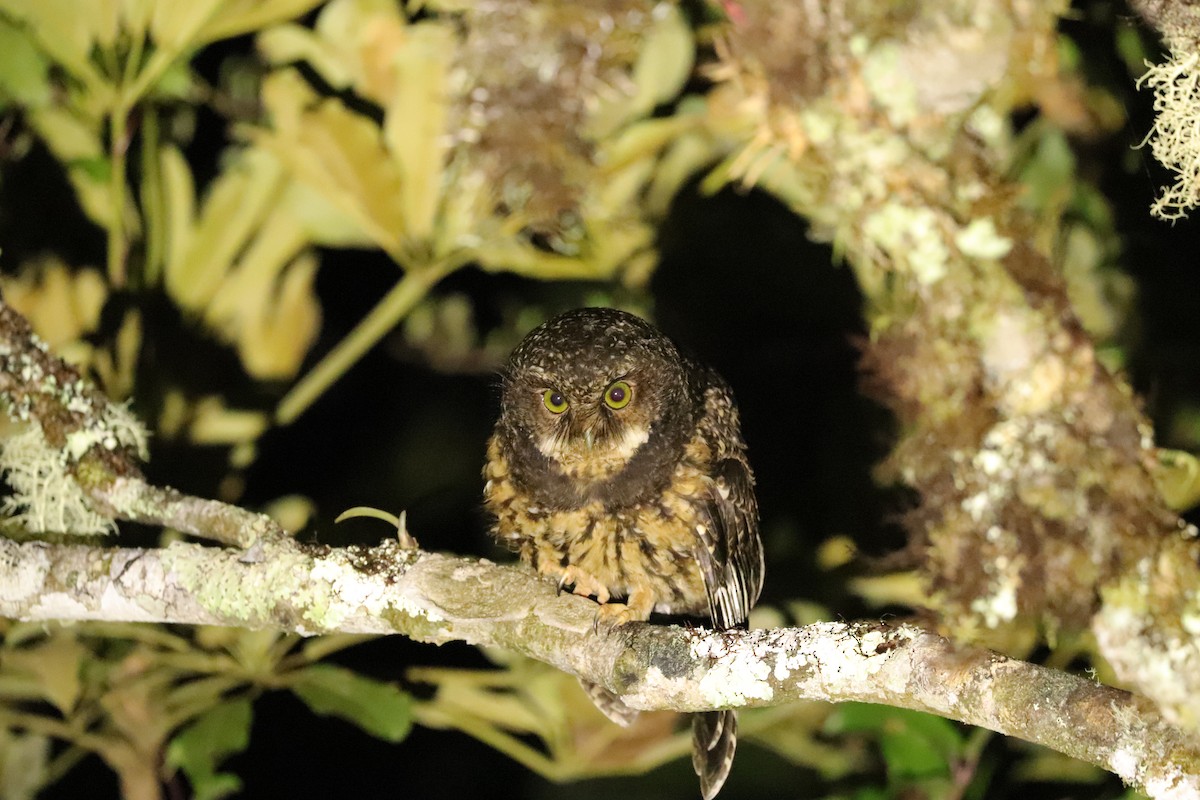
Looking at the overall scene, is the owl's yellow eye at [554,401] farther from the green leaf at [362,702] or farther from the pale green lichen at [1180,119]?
the pale green lichen at [1180,119]

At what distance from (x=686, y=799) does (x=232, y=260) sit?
6.10 ft

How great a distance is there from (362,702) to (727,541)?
0.69 meters

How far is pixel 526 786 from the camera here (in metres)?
3.19

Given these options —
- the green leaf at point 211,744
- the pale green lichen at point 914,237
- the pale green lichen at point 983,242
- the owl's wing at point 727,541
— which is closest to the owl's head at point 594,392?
the owl's wing at point 727,541

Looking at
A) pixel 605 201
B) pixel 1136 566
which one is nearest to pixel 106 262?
pixel 605 201

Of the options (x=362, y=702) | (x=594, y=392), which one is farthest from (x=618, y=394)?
(x=362, y=702)

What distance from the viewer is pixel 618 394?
171 centimetres

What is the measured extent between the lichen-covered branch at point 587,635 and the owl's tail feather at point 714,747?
2.03 feet

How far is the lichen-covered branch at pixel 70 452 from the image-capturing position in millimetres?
1617

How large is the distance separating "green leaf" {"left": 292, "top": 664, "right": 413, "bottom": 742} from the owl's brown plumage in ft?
1.13

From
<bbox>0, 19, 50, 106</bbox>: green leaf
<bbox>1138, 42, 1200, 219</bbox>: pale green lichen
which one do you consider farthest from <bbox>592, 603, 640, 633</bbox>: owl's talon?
<bbox>0, 19, 50, 106</bbox>: green leaf

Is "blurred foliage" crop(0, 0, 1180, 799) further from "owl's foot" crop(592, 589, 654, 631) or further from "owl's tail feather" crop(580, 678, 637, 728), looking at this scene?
"owl's foot" crop(592, 589, 654, 631)

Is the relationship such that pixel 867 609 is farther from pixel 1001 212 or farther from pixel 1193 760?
pixel 1193 760

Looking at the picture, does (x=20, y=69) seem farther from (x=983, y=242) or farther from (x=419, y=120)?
(x=983, y=242)
